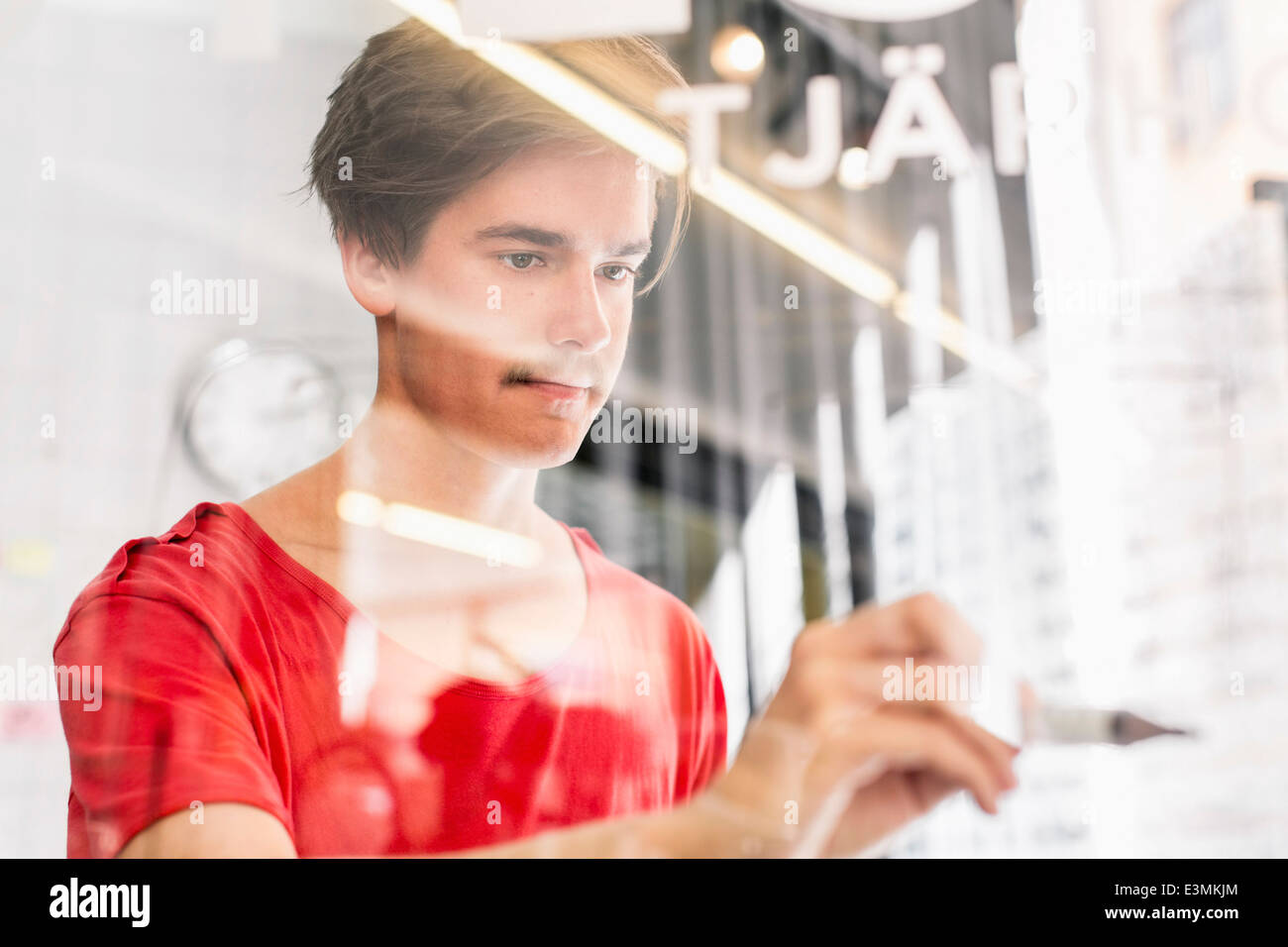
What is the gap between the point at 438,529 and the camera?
2055 mm

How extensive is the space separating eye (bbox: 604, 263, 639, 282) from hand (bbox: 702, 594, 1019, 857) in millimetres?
731

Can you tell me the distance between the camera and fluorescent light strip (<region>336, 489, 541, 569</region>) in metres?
2.05

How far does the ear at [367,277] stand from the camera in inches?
82.0

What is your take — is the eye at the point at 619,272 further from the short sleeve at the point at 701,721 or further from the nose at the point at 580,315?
the short sleeve at the point at 701,721

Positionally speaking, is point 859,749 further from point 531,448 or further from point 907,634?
point 531,448

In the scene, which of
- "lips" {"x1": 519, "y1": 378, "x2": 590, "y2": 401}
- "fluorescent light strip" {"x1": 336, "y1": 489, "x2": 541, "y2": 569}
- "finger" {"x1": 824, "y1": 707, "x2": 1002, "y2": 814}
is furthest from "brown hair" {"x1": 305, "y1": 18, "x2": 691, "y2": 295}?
"finger" {"x1": 824, "y1": 707, "x2": 1002, "y2": 814}

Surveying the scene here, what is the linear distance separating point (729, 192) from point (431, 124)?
56 cm

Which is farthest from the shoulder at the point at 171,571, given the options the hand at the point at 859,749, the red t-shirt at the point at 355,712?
the hand at the point at 859,749

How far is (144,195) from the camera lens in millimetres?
2174

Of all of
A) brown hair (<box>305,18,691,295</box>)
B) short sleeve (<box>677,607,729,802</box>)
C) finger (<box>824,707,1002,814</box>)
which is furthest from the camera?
brown hair (<box>305,18,691,295</box>)

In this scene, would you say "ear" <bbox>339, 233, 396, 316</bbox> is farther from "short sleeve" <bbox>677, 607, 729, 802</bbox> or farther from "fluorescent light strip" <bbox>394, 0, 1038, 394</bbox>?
"short sleeve" <bbox>677, 607, 729, 802</bbox>

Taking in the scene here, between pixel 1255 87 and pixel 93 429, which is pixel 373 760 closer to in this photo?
pixel 93 429
